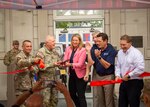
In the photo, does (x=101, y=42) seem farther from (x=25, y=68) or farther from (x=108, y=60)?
(x=25, y=68)

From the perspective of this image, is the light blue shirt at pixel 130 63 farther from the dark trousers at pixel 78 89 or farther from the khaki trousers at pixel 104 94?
the dark trousers at pixel 78 89

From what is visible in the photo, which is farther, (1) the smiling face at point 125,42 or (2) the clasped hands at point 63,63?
(2) the clasped hands at point 63,63

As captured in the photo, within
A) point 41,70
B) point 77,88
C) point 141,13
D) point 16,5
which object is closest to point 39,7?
point 16,5

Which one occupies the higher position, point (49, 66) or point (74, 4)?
point (74, 4)

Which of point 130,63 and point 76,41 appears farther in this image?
point 76,41

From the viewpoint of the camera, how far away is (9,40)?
12398 millimetres

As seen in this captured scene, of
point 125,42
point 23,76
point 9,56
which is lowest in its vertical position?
point 23,76

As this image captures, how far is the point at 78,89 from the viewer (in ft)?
24.3

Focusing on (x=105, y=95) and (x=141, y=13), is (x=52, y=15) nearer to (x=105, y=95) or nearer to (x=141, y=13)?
(x=141, y=13)

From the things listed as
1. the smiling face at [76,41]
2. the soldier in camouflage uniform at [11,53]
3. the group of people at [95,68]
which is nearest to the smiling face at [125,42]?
the group of people at [95,68]

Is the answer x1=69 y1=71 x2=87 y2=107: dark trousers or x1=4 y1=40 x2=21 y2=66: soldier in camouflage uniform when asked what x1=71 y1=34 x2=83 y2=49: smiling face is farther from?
x1=4 y1=40 x2=21 y2=66: soldier in camouflage uniform

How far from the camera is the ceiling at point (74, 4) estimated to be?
7234 millimetres

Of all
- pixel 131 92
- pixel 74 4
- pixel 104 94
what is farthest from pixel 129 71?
pixel 74 4

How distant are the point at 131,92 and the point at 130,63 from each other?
529 mm
